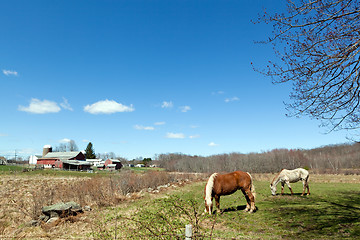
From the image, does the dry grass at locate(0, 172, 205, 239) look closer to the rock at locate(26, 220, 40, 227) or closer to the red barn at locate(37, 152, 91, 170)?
the rock at locate(26, 220, 40, 227)

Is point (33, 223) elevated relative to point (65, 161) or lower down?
lower down

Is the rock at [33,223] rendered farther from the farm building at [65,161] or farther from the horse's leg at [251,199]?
the farm building at [65,161]

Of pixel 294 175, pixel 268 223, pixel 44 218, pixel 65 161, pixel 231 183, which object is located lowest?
pixel 44 218

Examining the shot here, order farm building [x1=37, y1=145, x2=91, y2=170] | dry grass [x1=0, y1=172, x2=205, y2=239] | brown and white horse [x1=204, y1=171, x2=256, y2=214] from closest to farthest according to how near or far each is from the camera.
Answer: dry grass [x1=0, y1=172, x2=205, y2=239], brown and white horse [x1=204, y1=171, x2=256, y2=214], farm building [x1=37, y1=145, x2=91, y2=170]

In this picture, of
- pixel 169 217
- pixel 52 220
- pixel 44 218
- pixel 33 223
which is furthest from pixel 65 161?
pixel 169 217

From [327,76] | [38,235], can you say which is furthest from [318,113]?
[38,235]

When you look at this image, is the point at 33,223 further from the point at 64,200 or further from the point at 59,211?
the point at 64,200

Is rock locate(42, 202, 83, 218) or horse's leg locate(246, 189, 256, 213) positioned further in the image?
rock locate(42, 202, 83, 218)

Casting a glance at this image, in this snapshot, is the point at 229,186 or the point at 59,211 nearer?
the point at 229,186

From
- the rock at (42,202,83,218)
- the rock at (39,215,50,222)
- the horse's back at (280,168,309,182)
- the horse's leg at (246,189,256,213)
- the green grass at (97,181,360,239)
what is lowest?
the rock at (39,215,50,222)

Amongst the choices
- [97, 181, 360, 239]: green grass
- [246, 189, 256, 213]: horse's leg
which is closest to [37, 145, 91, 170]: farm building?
[246, 189, 256, 213]: horse's leg

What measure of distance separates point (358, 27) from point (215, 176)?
7.02m

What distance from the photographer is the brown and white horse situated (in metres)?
9.10

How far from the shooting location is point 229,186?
372 inches
